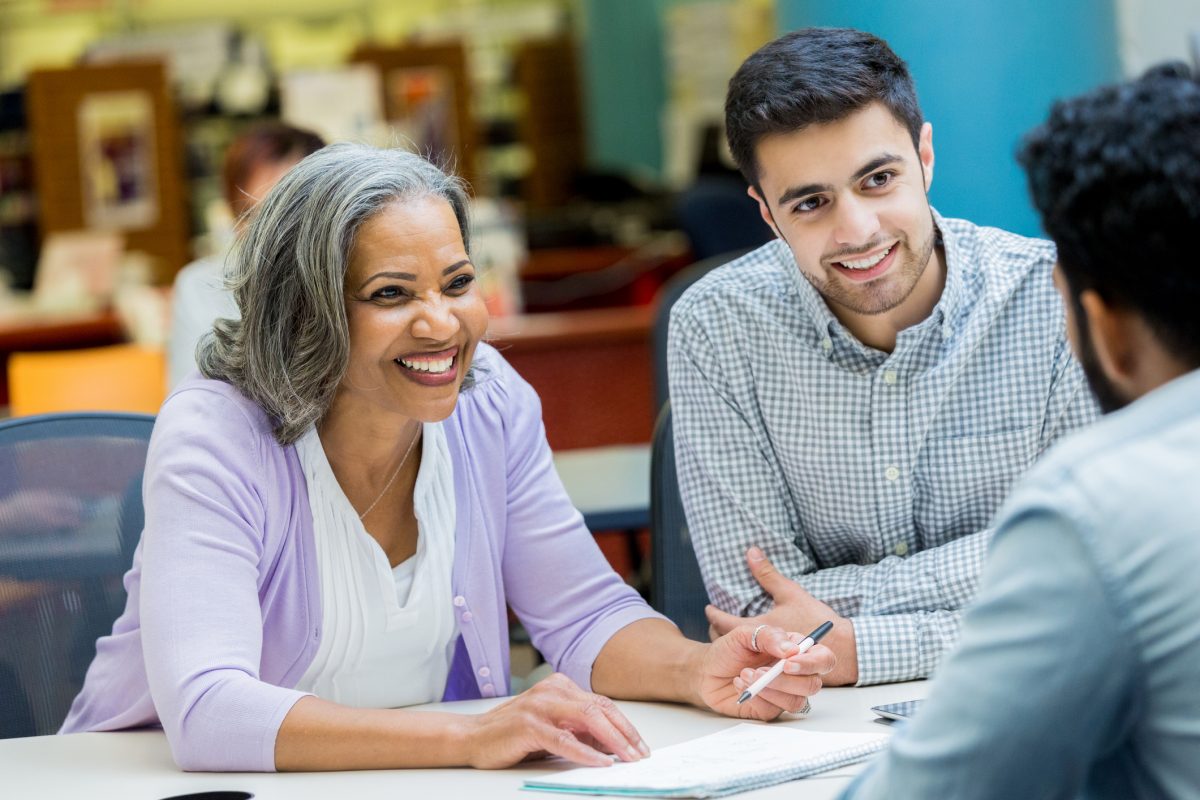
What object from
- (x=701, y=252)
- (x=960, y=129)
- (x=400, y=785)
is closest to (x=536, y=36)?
(x=701, y=252)

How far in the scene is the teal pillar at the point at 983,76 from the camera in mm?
3418

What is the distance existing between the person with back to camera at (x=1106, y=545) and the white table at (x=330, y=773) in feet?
1.29

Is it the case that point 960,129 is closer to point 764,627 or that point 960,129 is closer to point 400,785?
point 764,627

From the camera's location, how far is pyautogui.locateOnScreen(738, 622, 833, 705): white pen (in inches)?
63.3

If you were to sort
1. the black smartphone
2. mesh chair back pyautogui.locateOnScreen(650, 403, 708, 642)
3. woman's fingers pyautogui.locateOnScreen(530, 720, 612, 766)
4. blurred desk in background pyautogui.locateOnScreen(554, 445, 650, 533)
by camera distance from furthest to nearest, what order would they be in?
blurred desk in background pyautogui.locateOnScreen(554, 445, 650, 533), mesh chair back pyautogui.locateOnScreen(650, 403, 708, 642), the black smartphone, woman's fingers pyautogui.locateOnScreen(530, 720, 612, 766)

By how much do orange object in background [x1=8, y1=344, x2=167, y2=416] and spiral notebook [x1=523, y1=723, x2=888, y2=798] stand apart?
302 centimetres

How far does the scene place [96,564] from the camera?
6.86ft

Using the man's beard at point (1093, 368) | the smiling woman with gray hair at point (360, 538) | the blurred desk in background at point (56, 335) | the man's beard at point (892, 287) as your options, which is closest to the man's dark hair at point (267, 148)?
the smiling woman with gray hair at point (360, 538)

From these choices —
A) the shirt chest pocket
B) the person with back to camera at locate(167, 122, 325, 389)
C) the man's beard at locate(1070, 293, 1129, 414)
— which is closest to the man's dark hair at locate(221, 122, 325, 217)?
the person with back to camera at locate(167, 122, 325, 389)

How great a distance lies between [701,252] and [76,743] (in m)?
5.18

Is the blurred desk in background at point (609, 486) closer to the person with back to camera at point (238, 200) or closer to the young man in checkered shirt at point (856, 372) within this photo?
the young man in checkered shirt at point (856, 372)

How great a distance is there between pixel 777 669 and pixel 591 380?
3.47m

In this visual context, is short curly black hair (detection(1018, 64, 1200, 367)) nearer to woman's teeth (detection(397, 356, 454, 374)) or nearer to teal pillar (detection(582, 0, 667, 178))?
woman's teeth (detection(397, 356, 454, 374))

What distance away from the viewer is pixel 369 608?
1877 millimetres
